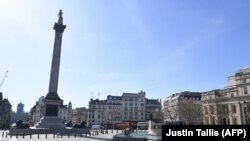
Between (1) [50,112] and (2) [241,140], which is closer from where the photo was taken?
(2) [241,140]

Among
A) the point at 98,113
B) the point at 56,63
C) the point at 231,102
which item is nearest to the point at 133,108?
the point at 98,113

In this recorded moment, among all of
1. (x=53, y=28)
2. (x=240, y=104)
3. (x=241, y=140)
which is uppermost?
(x=53, y=28)

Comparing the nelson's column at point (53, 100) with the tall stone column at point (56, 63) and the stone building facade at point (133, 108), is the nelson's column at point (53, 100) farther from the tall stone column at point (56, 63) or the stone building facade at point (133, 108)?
the stone building facade at point (133, 108)

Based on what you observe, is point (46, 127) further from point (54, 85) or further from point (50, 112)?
point (54, 85)

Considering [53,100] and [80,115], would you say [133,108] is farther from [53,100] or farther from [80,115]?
[53,100]

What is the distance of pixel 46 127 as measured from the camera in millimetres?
69312

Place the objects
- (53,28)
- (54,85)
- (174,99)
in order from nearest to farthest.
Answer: (54,85) → (53,28) → (174,99)

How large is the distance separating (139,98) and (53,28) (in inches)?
3300

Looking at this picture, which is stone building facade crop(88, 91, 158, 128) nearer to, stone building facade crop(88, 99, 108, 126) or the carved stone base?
stone building facade crop(88, 99, 108, 126)

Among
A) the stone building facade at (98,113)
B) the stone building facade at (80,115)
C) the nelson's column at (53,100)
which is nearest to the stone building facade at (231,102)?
the nelson's column at (53,100)

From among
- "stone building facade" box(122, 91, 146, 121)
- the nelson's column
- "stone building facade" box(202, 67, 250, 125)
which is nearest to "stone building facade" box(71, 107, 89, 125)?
"stone building facade" box(122, 91, 146, 121)

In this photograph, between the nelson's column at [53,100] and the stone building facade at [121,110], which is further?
the stone building facade at [121,110]

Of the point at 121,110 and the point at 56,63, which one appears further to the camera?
the point at 121,110

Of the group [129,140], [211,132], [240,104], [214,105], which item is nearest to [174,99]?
[214,105]
